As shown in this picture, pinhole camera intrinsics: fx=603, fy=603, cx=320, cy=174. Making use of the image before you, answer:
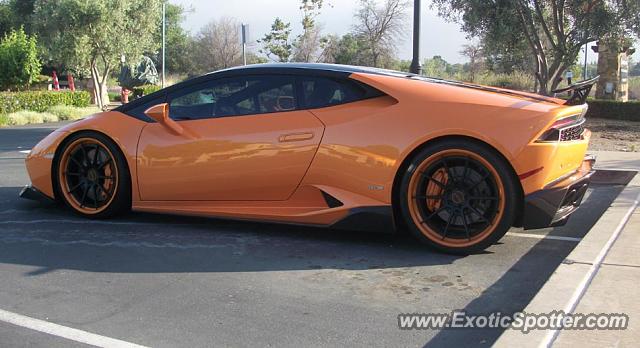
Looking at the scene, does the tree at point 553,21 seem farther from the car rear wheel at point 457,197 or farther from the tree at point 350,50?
the tree at point 350,50

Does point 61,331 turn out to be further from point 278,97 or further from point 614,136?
point 614,136

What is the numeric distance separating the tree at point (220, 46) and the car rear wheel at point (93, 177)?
35.4m

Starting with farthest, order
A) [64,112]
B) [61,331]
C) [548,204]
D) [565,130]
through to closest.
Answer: [64,112] < [565,130] < [548,204] < [61,331]

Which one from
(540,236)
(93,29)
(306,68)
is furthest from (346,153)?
(93,29)

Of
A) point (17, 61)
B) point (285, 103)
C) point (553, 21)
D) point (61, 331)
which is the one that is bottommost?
point (61, 331)

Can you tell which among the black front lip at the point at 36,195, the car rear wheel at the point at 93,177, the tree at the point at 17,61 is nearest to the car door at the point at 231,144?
the car rear wheel at the point at 93,177

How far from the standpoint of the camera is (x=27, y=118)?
18938mm

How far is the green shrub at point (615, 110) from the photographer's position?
19594mm

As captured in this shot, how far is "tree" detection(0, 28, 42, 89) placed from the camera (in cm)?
2088

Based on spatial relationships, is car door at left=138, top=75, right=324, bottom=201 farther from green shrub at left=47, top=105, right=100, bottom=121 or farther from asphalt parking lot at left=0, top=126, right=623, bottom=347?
green shrub at left=47, top=105, right=100, bottom=121

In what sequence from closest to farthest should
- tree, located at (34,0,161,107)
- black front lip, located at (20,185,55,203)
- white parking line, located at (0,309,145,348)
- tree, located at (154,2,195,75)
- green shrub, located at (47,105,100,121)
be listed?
white parking line, located at (0,309,145,348) < black front lip, located at (20,185,55,203) < green shrub, located at (47,105,100,121) < tree, located at (34,0,161,107) < tree, located at (154,2,195,75)

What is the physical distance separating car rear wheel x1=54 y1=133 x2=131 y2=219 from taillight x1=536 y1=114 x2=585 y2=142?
3438 millimetres

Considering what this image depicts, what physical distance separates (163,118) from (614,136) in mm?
12534

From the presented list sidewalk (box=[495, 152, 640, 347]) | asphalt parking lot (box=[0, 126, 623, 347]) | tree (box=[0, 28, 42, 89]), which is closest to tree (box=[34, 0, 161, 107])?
tree (box=[0, 28, 42, 89])
